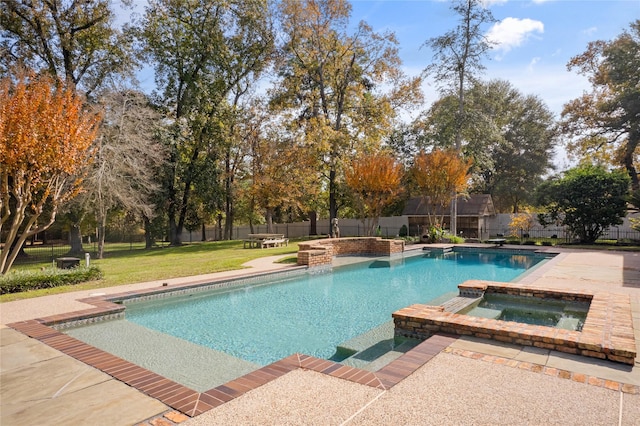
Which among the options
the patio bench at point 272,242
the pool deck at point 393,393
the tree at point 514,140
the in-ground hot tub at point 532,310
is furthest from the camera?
the tree at point 514,140

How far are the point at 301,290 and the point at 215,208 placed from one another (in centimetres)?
1696

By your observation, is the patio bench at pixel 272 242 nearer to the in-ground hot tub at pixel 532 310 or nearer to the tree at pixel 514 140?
the in-ground hot tub at pixel 532 310

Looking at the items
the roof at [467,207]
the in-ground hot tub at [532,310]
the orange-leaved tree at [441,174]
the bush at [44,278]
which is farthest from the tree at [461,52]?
the bush at [44,278]

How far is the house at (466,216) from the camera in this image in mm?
27141

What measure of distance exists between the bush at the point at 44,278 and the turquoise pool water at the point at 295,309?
2.72 meters

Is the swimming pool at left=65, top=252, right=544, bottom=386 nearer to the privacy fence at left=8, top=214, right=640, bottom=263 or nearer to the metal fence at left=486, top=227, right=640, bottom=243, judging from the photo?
the privacy fence at left=8, top=214, right=640, bottom=263

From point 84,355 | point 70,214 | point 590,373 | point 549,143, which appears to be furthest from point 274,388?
point 549,143

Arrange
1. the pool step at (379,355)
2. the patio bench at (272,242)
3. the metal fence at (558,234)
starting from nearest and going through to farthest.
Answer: the pool step at (379,355)
the patio bench at (272,242)
the metal fence at (558,234)

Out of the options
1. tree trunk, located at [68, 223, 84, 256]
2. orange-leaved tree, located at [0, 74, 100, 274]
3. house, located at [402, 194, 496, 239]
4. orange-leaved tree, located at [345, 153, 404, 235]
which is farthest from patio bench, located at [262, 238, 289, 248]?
orange-leaved tree, located at [0, 74, 100, 274]

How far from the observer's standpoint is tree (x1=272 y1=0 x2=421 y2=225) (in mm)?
23453

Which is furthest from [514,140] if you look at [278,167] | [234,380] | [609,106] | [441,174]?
[234,380]

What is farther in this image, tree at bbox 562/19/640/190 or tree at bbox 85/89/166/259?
tree at bbox 562/19/640/190

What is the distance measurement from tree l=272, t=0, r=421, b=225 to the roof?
678 cm

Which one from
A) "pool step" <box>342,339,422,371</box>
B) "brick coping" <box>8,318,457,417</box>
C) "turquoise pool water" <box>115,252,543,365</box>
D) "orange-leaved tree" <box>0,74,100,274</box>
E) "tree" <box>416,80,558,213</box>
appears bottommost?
"turquoise pool water" <box>115,252,543,365</box>
